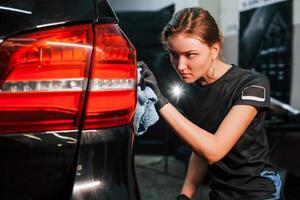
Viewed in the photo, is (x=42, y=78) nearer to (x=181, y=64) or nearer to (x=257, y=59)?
(x=181, y=64)

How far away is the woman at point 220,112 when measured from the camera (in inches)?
58.1

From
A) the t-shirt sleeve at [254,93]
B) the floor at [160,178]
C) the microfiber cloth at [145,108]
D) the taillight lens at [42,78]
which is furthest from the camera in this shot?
the floor at [160,178]

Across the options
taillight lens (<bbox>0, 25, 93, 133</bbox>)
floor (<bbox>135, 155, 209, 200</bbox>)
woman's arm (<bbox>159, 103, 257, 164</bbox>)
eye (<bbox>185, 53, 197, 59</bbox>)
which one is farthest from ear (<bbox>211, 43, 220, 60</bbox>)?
floor (<bbox>135, 155, 209, 200</bbox>)

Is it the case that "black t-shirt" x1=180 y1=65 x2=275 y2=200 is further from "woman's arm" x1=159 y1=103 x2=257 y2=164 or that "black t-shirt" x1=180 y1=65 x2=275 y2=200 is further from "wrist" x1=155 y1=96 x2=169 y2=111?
"wrist" x1=155 y1=96 x2=169 y2=111

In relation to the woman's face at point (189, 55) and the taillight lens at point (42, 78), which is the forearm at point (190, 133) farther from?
the taillight lens at point (42, 78)

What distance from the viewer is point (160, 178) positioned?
428 cm

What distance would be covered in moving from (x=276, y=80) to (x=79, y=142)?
3.14m

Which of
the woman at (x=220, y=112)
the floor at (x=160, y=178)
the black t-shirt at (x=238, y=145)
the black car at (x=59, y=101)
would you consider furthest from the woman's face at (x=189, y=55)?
the floor at (x=160, y=178)

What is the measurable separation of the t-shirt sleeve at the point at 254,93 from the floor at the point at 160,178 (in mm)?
2177

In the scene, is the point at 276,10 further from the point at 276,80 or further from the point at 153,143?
the point at 153,143

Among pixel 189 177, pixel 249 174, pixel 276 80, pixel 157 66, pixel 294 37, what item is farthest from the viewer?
pixel 157 66

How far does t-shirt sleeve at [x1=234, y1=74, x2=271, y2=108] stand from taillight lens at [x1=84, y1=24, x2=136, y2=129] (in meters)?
0.65

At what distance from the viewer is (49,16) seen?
93cm

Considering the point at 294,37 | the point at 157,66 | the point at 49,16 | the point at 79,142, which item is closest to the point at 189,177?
the point at 79,142
